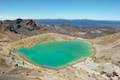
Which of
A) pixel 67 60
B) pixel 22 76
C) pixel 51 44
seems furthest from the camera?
pixel 51 44

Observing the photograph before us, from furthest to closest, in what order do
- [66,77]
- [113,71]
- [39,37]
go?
[39,37] → [113,71] → [66,77]

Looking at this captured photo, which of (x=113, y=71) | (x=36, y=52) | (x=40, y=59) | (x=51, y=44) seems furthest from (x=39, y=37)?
(x=113, y=71)

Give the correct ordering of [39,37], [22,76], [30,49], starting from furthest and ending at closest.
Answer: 1. [39,37]
2. [30,49]
3. [22,76]

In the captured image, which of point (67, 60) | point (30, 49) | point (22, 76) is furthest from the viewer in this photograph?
point (30, 49)

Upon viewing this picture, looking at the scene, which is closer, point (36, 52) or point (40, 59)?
point (40, 59)

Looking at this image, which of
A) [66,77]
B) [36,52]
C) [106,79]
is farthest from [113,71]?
[36,52]

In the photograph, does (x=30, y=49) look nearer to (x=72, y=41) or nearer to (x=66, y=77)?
(x=72, y=41)

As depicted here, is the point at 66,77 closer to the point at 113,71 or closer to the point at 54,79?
the point at 54,79

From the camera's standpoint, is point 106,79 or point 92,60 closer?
point 106,79

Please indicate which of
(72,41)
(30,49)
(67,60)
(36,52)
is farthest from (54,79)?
(72,41)
